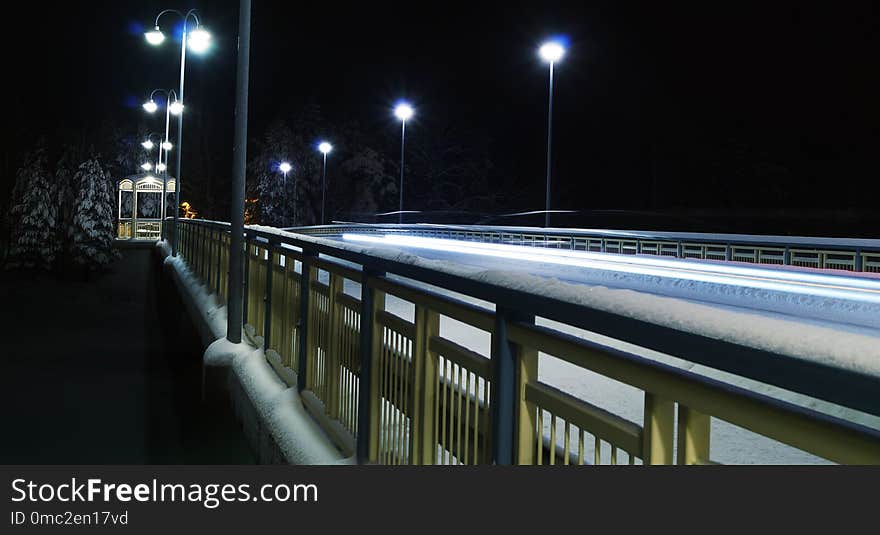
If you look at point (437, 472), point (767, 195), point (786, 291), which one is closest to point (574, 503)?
point (437, 472)

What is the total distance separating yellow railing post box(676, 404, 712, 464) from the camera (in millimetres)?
1922

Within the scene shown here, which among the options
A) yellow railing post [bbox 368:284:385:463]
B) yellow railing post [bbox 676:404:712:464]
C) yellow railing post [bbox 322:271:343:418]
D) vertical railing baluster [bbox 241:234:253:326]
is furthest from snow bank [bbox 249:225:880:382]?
vertical railing baluster [bbox 241:234:253:326]

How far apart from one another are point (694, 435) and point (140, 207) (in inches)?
2276

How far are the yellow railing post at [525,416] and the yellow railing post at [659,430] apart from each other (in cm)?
68

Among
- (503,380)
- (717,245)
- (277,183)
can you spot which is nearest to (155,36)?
(717,245)

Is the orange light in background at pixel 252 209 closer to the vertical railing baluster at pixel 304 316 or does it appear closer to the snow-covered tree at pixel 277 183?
the snow-covered tree at pixel 277 183

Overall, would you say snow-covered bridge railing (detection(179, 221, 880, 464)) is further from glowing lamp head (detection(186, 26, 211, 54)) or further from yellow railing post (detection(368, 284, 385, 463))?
glowing lamp head (detection(186, 26, 211, 54))

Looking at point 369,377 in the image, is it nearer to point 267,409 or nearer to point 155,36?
point 267,409

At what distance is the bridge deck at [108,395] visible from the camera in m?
11.7

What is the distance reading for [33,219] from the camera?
46.1 m

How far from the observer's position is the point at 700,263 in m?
15.8

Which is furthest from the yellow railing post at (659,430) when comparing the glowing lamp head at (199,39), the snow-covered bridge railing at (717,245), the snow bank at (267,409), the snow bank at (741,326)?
the glowing lamp head at (199,39)

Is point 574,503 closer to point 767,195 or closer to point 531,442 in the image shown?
point 531,442

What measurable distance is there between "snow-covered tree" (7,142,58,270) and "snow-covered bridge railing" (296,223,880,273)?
58.9ft
